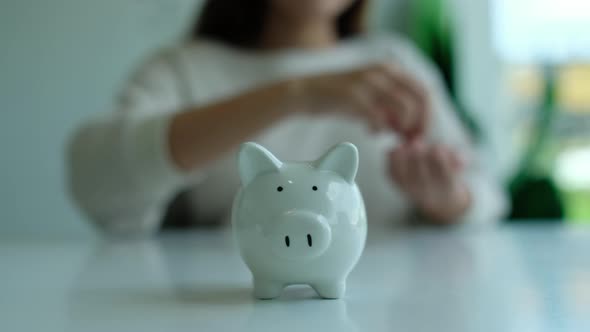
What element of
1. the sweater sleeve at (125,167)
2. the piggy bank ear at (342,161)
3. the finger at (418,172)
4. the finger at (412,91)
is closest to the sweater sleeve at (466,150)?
the finger at (418,172)

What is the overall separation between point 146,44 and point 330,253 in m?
1.88

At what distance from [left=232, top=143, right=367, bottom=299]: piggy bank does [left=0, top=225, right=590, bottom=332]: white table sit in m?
0.02

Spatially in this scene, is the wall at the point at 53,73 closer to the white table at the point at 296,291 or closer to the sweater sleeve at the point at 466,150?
the sweater sleeve at the point at 466,150

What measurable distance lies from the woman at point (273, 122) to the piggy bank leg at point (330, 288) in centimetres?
47

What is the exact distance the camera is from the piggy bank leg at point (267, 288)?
446mm

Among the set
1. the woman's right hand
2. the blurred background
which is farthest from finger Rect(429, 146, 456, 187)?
the blurred background

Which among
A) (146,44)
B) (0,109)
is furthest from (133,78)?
(0,109)

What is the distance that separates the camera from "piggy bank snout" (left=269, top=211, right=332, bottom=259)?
41cm

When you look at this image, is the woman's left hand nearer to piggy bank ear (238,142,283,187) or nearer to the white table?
the white table

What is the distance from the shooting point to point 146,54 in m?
2.18

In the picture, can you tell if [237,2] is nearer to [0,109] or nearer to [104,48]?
A: [104,48]

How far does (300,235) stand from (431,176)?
0.64 meters

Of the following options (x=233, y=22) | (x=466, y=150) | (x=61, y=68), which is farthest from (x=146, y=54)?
(x=466, y=150)

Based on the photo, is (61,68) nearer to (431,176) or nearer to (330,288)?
(431,176)
